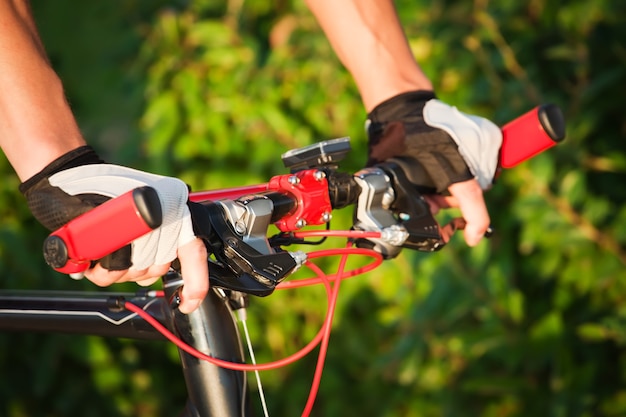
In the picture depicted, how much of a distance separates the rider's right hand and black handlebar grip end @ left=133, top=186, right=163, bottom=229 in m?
0.08

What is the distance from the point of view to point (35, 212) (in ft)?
4.34

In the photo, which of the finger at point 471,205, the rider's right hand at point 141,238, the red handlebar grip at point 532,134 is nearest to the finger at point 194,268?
the rider's right hand at point 141,238

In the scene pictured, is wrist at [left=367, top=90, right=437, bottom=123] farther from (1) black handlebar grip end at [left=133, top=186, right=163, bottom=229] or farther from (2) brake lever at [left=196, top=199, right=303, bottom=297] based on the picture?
(1) black handlebar grip end at [left=133, top=186, right=163, bottom=229]

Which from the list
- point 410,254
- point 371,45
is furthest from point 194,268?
point 410,254

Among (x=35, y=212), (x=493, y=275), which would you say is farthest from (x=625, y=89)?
(x=35, y=212)

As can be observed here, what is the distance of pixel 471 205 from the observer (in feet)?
5.62

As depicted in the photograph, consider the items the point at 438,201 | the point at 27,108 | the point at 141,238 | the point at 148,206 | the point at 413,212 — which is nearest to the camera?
the point at 148,206

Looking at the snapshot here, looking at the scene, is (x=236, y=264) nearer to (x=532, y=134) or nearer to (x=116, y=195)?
(x=116, y=195)

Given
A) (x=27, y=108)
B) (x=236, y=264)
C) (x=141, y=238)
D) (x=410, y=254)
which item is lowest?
(x=410, y=254)

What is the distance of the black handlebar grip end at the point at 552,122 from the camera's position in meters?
1.69

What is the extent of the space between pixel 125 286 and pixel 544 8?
168cm

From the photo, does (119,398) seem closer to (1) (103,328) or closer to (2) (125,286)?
(2) (125,286)

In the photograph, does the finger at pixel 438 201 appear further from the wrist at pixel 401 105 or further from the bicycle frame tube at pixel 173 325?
the bicycle frame tube at pixel 173 325

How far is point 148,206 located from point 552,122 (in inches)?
33.5
